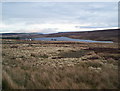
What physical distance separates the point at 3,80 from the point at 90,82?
3.90 metres

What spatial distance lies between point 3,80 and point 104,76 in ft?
15.4

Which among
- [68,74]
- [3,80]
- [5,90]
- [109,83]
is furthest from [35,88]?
[109,83]

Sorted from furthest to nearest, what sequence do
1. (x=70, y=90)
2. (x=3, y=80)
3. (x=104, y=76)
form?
(x=104, y=76), (x=3, y=80), (x=70, y=90)

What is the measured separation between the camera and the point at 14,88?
220 inches

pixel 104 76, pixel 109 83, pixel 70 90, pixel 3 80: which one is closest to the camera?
pixel 70 90

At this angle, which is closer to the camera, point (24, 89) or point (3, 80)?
point (24, 89)

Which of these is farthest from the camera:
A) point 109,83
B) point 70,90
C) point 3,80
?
point 3,80

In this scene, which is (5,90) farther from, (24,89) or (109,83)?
(109,83)

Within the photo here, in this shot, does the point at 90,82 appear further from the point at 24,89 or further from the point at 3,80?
the point at 3,80

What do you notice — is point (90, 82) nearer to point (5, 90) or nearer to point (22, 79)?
point (22, 79)

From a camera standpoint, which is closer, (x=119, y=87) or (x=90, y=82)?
(x=119, y=87)

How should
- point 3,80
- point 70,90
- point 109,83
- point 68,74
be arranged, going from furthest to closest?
1. point 68,74
2. point 3,80
3. point 109,83
4. point 70,90

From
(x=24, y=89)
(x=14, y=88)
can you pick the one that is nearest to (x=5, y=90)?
(x=14, y=88)

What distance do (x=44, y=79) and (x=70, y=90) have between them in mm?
1563
